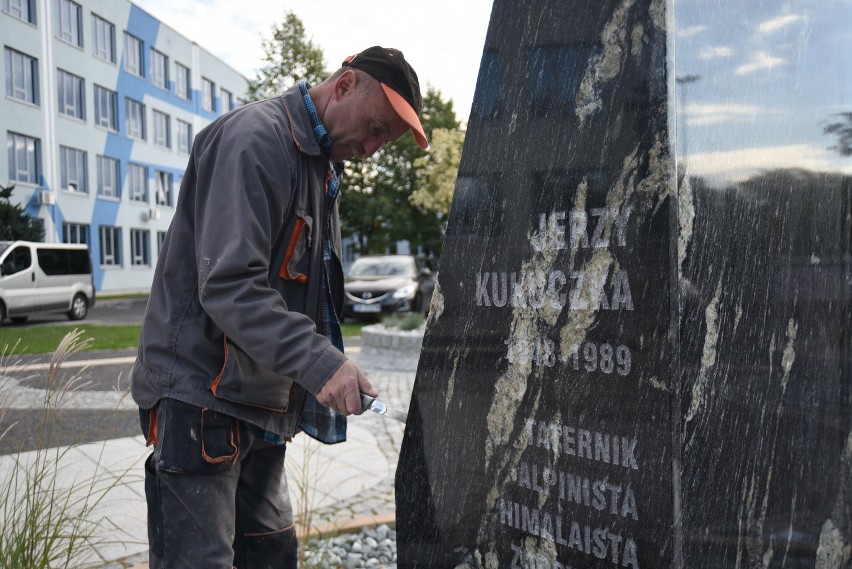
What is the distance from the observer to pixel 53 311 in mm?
15945

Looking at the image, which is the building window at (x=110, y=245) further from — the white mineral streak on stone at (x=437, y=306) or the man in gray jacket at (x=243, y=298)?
the white mineral streak on stone at (x=437, y=306)

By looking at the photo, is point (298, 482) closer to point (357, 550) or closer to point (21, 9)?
point (357, 550)

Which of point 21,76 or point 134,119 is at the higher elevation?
point 134,119

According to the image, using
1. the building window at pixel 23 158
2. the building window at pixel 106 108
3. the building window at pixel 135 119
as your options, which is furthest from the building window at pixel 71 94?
the building window at pixel 135 119

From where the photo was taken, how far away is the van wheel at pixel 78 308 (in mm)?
16844

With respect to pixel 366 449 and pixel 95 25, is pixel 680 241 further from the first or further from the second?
pixel 95 25

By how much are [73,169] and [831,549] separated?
93.9ft

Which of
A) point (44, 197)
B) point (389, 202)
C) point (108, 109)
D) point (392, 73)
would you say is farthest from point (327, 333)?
point (389, 202)

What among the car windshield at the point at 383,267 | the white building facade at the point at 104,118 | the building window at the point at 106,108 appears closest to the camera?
the car windshield at the point at 383,267

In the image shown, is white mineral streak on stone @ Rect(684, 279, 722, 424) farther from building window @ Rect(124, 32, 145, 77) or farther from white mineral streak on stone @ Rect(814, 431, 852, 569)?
building window @ Rect(124, 32, 145, 77)

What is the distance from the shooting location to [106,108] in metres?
27.3

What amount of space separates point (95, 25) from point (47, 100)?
288cm

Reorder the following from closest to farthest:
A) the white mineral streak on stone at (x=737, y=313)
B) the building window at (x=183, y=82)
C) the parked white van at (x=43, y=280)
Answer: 1. the white mineral streak on stone at (x=737, y=313)
2. the parked white van at (x=43, y=280)
3. the building window at (x=183, y=82)

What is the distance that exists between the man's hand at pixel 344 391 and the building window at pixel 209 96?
115 feet
